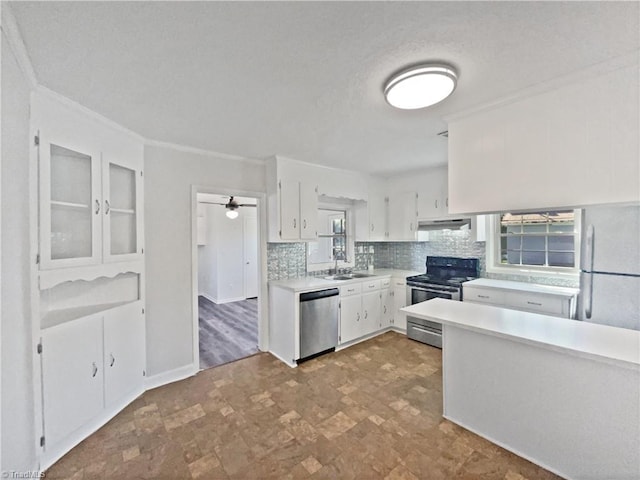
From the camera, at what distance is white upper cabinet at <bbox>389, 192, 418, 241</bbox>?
4.18 metres

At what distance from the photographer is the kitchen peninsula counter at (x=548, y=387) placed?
149 cm

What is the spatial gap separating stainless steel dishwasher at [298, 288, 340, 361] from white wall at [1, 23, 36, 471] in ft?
7.15

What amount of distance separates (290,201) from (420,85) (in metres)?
2.06

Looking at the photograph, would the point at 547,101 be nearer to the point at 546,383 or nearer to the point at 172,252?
the point at 546,383

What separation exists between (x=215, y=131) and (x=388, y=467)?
291cm

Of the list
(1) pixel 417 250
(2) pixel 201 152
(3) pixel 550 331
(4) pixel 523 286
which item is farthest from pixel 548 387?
(2) pixel 201 152

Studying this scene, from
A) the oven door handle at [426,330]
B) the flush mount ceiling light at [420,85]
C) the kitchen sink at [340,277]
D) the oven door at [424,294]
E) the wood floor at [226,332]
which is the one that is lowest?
the wood floor at [226,332]

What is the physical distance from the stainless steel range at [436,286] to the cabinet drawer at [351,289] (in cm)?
79

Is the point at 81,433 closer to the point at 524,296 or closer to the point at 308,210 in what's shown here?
the point at 308,210

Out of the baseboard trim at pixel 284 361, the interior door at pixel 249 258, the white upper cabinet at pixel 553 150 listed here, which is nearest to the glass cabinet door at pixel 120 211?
the baseboard trim at pixel 284 361

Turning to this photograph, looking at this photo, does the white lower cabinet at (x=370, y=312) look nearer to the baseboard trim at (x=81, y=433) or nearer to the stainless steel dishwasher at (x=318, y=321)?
the stainless steel dishwasher at (x=318, y=321)

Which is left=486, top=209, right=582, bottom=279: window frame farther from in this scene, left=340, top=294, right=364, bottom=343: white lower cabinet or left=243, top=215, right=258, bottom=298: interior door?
left=243, top=215, right=258, bottom=298: interior door

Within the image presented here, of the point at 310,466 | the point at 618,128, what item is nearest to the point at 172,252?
the point at 310,466

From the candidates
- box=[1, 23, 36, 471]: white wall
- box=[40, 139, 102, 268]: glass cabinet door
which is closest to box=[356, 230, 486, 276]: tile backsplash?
box=[40, 139, 102, 268]: glass cabinet door
